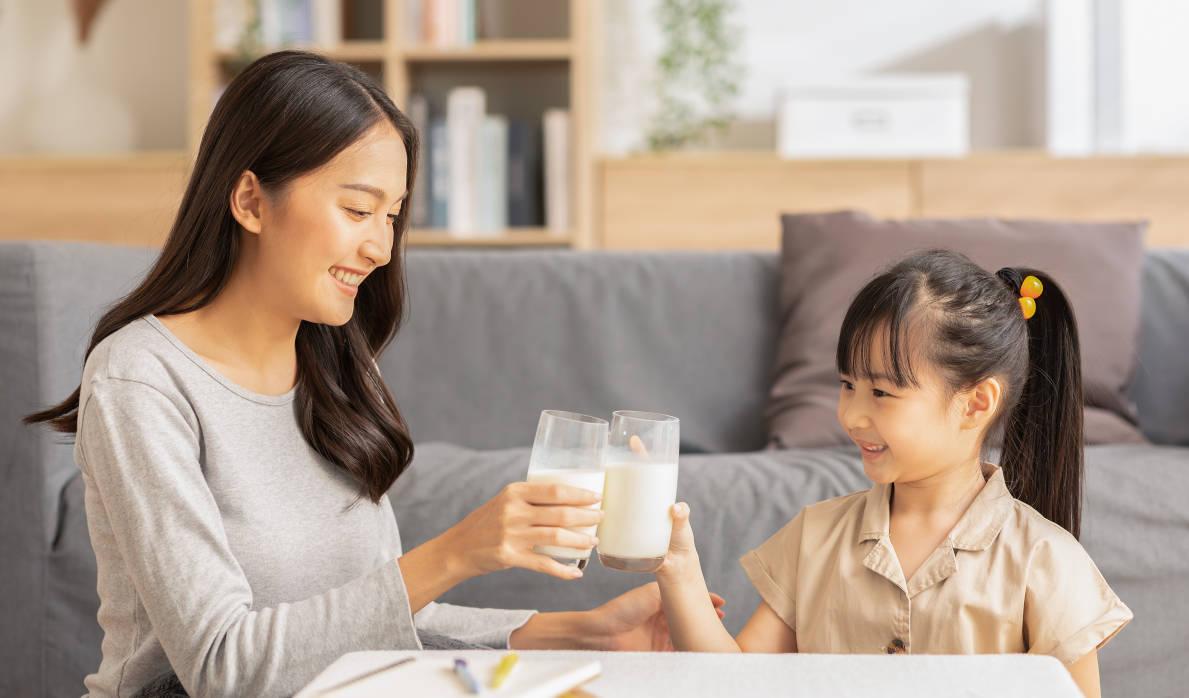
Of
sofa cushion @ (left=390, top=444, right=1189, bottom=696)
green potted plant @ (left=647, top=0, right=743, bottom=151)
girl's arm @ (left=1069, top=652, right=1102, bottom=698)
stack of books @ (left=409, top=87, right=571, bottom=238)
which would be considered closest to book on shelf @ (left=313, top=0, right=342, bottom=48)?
stack of books @ (left=409, top=87, right=571, bottom=238)

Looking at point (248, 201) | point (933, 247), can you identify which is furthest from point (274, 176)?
point (933, 247)

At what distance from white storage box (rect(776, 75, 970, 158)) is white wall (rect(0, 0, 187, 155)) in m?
2.08

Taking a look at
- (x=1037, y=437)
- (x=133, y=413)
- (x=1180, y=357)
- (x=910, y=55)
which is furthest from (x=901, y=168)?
(x=133, y=413)

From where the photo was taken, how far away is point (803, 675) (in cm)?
77

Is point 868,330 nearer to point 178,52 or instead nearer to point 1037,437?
point 1037,437

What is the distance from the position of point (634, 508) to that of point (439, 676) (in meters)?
0.29

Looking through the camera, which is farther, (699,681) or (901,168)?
(901,168)

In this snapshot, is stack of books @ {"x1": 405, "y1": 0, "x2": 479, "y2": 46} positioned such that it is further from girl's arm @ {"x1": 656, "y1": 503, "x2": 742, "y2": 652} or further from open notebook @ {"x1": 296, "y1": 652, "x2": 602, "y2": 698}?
open notebook @ {"x1": 296, "y1": 652, "x2": 602, "y2": 698}

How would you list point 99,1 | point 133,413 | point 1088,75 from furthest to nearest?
point 99,1 → point 1088,75 → point 133,413

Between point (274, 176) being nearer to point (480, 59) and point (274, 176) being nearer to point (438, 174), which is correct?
point (438, 174)

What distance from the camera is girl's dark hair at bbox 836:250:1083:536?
3.86ft

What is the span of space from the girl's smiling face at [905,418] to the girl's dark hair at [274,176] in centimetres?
54

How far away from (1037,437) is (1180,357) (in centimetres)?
113

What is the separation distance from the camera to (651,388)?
224 cm
